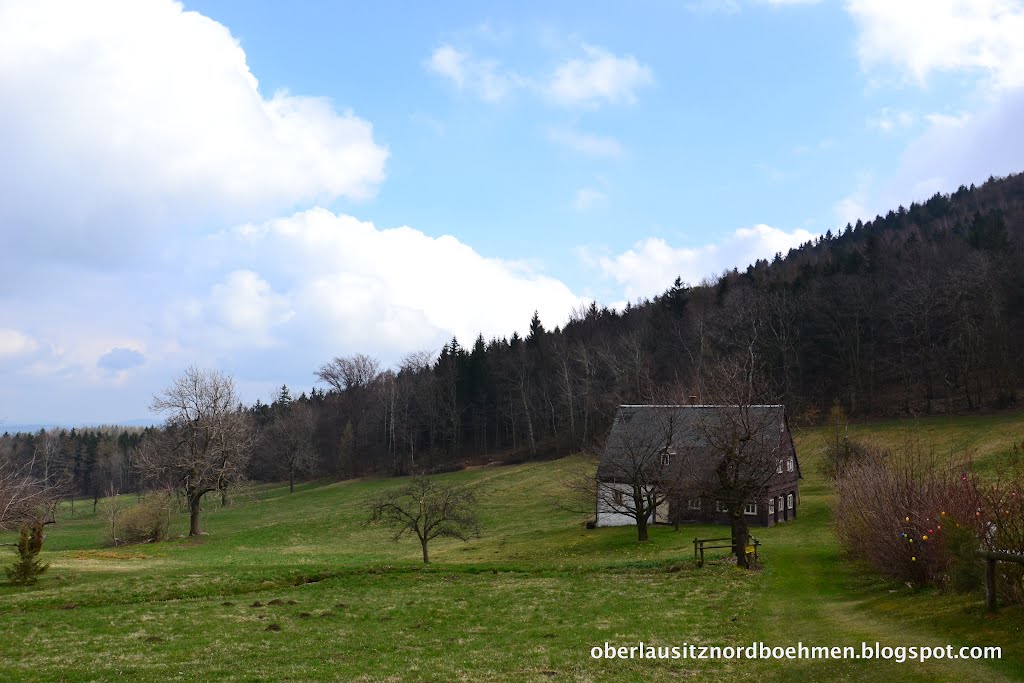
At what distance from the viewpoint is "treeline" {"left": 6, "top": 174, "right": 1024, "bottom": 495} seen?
7938 centimetres

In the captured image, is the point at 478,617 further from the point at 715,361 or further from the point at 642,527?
the point at 715,361

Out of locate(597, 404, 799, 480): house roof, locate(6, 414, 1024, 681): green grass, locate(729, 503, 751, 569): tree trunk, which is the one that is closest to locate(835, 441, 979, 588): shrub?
locate(6, 414, 1024, 681): green grass

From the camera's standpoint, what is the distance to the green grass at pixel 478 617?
13977 millimetres

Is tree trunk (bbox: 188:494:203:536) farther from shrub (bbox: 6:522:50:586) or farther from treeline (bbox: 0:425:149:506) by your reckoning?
treeline (bbox: 0:425:149:506)

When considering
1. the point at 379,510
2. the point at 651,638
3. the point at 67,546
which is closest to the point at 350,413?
the point at 67,546

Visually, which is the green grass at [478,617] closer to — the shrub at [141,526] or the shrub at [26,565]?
the shrub at [26,565]

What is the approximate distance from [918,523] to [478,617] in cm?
1363

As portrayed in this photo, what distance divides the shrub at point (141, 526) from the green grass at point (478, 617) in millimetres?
12381

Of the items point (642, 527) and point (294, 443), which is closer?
point (642, 527)

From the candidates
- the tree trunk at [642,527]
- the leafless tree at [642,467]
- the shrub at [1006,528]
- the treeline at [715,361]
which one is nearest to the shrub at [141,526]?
the treeline at [715,361]

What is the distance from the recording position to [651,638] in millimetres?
16797

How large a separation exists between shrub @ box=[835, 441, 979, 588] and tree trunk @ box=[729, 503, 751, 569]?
4.58m

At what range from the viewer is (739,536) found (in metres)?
29.3

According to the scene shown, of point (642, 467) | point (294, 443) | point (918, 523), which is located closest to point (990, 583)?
point (918, 523)
